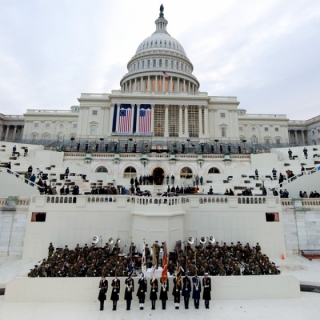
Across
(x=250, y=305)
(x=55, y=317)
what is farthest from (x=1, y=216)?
(x=250, y=305)

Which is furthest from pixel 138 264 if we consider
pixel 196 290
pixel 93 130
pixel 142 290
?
pixel 93 130

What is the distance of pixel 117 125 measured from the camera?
5719 centimetres

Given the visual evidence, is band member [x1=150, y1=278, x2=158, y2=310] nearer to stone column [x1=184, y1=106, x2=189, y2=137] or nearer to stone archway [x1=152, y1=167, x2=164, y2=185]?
stone archway [x1=152, y1=167, x2=164, y2=185]

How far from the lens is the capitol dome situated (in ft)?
258

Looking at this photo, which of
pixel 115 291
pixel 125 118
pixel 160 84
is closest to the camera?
pixel 115 291

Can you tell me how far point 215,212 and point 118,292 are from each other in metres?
9.69

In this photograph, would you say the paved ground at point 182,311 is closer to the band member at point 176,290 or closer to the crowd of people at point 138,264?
the band member at point 176,290

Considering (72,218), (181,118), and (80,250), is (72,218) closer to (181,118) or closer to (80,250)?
(80,250)

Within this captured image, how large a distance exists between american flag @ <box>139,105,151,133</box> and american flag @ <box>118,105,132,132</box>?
2864mm

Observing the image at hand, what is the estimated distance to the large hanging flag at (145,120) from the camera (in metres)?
56.4

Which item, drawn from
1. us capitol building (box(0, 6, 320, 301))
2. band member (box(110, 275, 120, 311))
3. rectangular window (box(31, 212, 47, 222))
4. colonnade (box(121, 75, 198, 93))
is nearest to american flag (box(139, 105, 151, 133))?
us capitol building (box(0, 6, 320, 301))

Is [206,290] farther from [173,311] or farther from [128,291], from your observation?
[128,291]

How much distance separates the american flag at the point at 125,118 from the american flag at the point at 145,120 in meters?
2.86

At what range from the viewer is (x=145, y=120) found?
57219 millimetres
